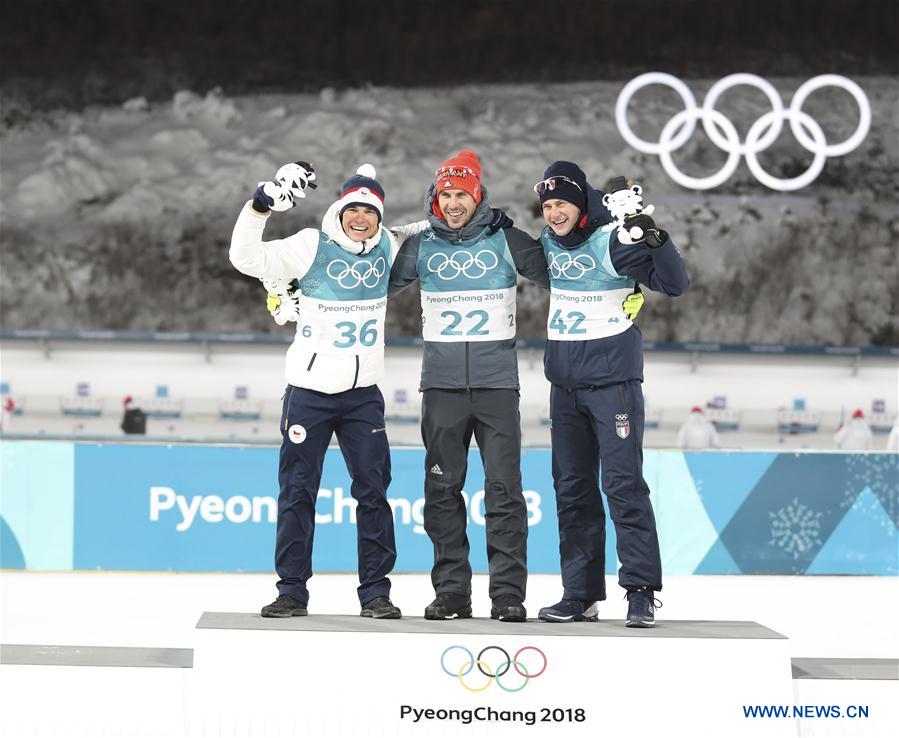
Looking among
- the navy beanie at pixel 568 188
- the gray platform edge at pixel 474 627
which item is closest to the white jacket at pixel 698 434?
the gray platform edge at pixel 474 627

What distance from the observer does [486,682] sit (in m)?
4.14

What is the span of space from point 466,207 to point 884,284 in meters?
12.6

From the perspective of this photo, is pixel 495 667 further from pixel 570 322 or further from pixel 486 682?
pixel 570 322

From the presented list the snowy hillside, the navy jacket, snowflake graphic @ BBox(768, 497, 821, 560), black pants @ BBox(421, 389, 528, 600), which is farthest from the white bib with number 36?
the snowy hillside

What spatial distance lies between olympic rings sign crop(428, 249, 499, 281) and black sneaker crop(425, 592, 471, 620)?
4.38 ft

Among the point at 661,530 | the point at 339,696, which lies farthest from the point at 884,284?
the point at 339,696

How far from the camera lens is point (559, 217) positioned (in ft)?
15.3

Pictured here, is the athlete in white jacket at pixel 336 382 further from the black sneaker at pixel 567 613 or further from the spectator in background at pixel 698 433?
the spectator in background at pixel 698 433

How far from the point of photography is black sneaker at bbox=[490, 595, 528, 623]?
4508mm

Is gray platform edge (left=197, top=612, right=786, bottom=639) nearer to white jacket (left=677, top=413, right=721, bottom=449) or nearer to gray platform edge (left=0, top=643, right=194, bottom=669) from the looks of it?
gray platform edge (left=0, top=643, right=194, bottom=669)

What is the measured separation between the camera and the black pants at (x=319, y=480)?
4.71m

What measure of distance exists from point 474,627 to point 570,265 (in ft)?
5.05

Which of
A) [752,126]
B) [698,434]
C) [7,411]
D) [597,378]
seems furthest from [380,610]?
[752,126]

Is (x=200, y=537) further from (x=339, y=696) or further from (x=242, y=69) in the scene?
(x=242, y=69)
